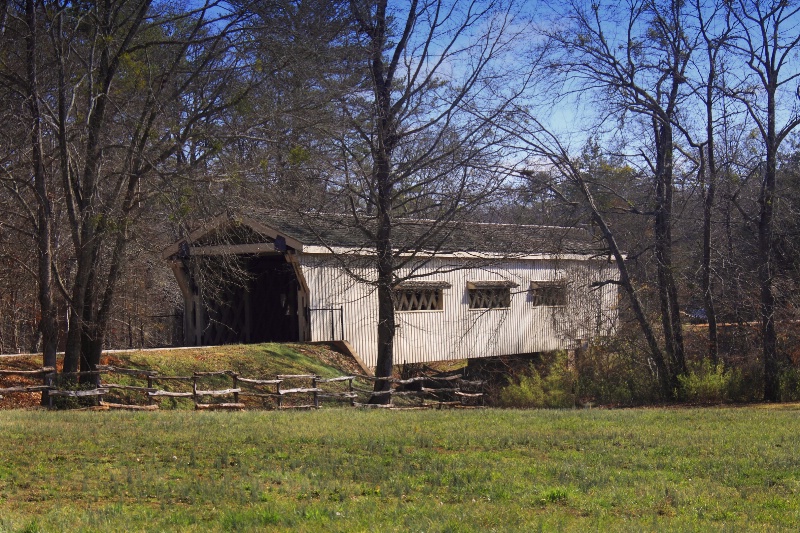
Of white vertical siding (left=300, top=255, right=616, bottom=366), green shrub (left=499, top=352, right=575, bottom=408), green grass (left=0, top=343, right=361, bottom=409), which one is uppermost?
white vertical siding (left=300, top=255, right=616, bottom=366)

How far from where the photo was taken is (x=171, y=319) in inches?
1339

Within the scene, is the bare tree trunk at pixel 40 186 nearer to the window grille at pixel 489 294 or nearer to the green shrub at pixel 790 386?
the window grille at pixel 489 294

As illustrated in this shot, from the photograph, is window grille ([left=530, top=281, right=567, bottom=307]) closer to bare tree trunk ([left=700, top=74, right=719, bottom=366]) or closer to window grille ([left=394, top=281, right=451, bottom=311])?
window grille ([left=394, top=281, right=451, bottom=311])

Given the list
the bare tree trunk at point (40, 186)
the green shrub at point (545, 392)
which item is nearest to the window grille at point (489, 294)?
the green shrub at point (545, 392)

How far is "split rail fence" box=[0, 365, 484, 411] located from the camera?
52.6ft

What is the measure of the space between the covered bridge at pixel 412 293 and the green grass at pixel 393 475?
9.31 metres

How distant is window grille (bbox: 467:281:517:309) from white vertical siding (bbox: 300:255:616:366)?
0.22 meters

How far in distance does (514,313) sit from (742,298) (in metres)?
8.69

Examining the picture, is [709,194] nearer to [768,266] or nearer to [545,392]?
[768,266]

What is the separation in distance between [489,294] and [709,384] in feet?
34.1

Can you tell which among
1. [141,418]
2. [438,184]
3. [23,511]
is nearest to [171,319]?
[438,184]

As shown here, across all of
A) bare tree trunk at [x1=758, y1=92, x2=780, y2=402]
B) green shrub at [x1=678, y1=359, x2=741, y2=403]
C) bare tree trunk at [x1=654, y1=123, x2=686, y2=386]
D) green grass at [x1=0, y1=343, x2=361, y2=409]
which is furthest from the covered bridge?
bare tree trunk at [x1=758, y1=92, x2=780, y2=402]

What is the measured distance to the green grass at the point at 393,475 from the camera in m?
6.73

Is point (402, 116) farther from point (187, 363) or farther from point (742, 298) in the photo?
point (742, 298)
